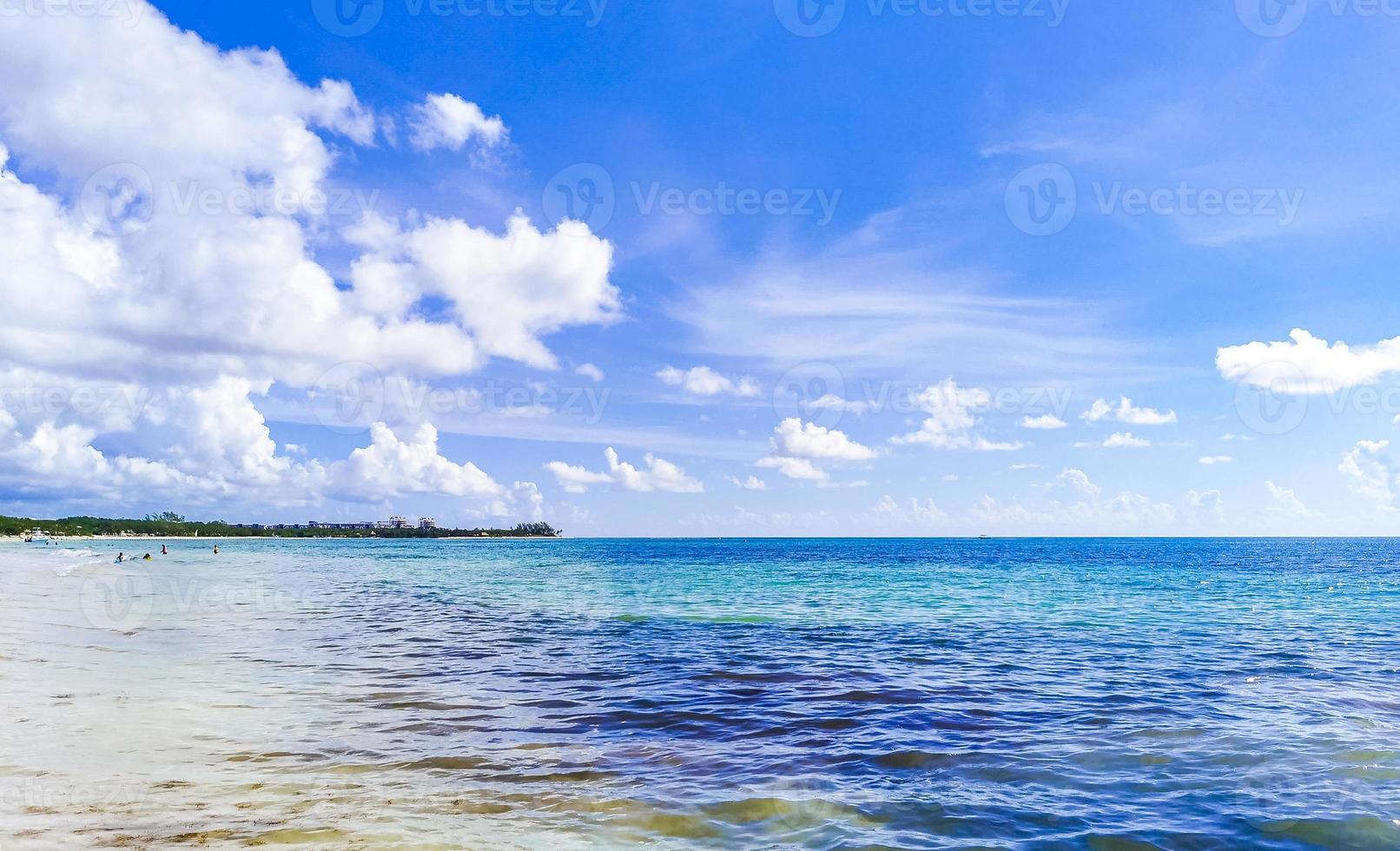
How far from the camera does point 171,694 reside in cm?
1709

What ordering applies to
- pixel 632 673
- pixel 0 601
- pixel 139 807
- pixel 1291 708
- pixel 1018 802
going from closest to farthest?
1. pixel 139 807
2. pixel 1018 802
3. pixel 1291 708
4. pixel 632 673
5. pixel 0 601

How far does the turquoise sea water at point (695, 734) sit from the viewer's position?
10000 millimetres

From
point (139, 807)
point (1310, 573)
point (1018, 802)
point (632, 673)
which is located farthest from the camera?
point (1310, 573)

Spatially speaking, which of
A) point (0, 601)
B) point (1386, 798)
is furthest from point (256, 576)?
point (1386, 798)

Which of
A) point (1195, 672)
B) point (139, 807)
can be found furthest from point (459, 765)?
point (1195, 672)

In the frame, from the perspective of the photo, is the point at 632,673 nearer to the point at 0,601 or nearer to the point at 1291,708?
the point at 1291,708

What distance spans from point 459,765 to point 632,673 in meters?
9.31

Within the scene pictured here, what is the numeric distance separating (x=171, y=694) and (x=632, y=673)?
10648 mm

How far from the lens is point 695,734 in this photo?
1484 centimetres

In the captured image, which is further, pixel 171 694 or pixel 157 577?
pixel 157 577

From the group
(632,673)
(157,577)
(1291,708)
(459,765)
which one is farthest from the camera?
(157,577)

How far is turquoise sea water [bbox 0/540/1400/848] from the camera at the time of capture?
1000cm

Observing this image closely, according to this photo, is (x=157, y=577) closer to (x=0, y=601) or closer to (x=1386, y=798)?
(x=0, y=601)

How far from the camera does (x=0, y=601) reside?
122 ft
